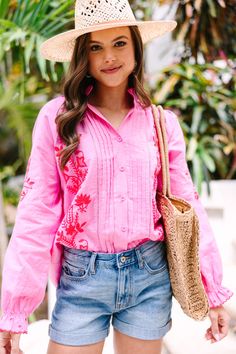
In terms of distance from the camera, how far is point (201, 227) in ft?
5.26

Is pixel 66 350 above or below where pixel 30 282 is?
below

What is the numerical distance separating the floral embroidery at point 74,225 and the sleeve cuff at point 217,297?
1.48 feet

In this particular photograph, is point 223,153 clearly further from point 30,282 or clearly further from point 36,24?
point 30,282

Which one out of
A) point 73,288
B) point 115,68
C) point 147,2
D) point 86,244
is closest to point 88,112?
point 115,68

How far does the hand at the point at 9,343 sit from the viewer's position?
139cm

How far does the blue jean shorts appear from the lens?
1.41m

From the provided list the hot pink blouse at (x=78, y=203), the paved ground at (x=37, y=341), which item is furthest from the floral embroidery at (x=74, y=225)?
the paved ground at (x=37, y=341)

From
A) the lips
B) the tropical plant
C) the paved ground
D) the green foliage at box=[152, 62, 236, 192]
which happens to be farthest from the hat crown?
the tropical plant

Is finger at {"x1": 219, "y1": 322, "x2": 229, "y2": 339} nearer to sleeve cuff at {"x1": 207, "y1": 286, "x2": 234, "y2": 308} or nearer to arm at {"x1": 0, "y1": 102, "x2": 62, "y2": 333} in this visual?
sleeve cuff at {"x1": 207, "y1": 286, "x2": 234, "y2": 308}

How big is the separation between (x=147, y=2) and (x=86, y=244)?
304 centimetres

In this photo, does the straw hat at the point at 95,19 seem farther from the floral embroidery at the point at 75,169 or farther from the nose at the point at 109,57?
the floral embroidery at the point at 75,169

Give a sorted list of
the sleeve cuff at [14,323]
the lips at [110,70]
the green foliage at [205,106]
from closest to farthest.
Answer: the sleeve cuff at [14,323], the lips at [110,70], the green foliage at [205,106]

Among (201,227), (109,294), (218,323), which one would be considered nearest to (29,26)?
(201,227)

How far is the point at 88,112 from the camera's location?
1496 millimetres
